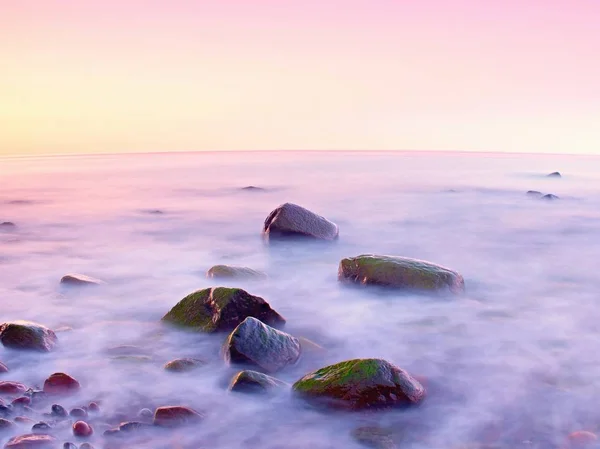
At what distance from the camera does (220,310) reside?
13.7 feet

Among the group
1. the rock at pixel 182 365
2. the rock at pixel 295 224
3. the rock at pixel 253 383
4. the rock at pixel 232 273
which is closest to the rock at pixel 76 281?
the rock at pixel 232 273

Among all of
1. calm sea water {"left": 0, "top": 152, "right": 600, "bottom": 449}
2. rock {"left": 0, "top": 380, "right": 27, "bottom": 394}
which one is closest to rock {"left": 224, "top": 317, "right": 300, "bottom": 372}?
calm sea water {"left": 0, "top": 152, "right": 600, "bottom": 449}

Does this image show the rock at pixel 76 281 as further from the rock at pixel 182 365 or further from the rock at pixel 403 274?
the rock at pixel 403 274

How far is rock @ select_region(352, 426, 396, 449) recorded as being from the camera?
2773 millimetres

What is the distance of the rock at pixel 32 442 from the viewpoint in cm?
261

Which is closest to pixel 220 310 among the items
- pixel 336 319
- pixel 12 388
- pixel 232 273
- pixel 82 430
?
pixel 336 319

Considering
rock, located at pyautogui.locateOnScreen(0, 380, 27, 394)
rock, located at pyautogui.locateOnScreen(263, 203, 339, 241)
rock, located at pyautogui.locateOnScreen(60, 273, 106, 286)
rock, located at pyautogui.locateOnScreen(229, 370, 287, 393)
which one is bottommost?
→ rock, located at pyautogui.locateOnScreen(60, 273, 106, 286)

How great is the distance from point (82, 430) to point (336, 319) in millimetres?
2323

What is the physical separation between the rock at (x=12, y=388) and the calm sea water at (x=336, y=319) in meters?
0.13

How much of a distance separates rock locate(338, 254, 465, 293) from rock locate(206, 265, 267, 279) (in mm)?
1036

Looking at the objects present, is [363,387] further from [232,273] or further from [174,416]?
[232,273]

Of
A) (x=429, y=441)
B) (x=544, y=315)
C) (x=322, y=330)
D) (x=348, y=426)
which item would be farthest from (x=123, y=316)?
(x=544, y=315)

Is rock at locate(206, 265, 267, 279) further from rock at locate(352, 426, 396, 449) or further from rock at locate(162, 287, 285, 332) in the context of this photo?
rock at locate(352, 426, 396, 449)

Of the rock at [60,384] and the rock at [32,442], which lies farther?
the rock at [60,384]
